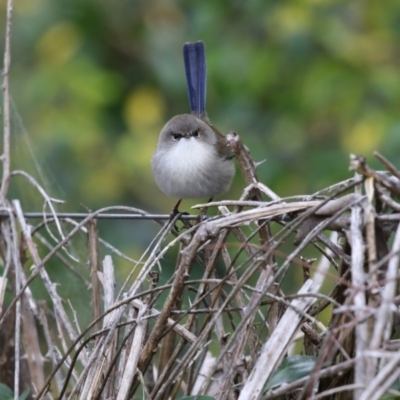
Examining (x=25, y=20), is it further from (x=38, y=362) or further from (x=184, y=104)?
(x=38, y=362)

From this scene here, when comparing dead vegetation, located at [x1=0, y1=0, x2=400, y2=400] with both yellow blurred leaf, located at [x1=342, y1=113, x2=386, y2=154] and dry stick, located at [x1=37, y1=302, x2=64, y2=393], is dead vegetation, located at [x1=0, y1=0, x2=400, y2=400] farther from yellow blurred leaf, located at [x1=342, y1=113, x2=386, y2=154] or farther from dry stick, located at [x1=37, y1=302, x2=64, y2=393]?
yellow blurred leaf, located at [x1=342, y1=113, x2=386, y2=154]

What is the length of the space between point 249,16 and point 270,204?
4707 millimetres

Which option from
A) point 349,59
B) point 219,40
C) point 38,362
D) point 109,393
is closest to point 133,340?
point 109,393

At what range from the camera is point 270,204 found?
1954mm

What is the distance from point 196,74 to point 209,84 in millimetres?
1380

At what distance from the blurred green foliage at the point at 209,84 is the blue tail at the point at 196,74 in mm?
702

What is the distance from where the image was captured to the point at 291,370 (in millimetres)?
1805

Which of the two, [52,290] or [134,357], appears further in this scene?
[52,290]

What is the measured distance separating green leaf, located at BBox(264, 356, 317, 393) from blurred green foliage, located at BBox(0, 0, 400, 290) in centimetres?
320

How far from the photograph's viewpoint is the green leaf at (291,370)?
178 cm

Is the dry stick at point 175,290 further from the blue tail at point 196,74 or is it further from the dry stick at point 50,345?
the blue tail at point 196,74

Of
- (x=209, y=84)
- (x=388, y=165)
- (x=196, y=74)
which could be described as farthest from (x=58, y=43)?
(x=388, y=165)

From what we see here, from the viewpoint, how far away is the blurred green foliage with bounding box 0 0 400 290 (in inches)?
222

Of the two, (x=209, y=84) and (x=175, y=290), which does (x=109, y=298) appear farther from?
(x=209, y=84)
